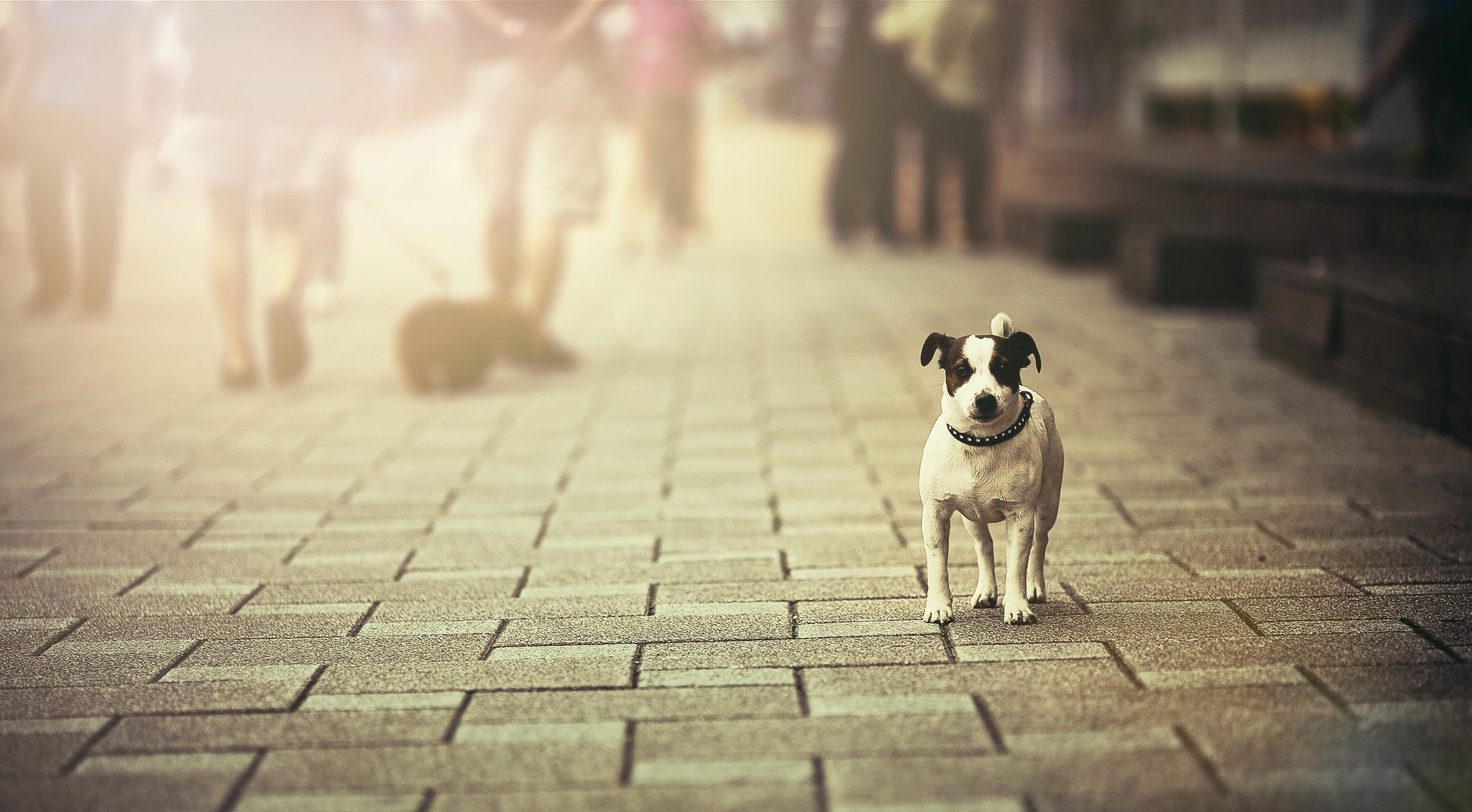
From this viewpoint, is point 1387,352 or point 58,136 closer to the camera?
point 1387,352

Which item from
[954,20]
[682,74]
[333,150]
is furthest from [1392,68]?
[333,150]

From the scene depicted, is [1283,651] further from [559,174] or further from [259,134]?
[259,134]

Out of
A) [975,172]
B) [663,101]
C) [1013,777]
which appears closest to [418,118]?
[663,101]

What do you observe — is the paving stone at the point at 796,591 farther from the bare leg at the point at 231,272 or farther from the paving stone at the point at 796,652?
the bare leg at the point at 231,272

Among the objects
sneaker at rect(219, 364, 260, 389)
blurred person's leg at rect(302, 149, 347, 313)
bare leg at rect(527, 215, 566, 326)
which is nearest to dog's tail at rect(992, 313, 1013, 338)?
bare leg at rect(527, 215, 566, 326)

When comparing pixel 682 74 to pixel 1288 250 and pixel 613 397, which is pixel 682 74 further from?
pixel 613 397

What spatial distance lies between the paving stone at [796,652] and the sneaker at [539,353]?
10.7 feet

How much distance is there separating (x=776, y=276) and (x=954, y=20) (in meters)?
2.39

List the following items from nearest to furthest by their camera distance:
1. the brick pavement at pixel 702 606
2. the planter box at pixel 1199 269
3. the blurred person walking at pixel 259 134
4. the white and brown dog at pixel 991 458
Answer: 1. the brick pavement at pixel 702 606
2. the white and brown dog at pixel 991 458
3. the blurred person walking at pixel 259 134
4. the planter box at pixel 1199 269

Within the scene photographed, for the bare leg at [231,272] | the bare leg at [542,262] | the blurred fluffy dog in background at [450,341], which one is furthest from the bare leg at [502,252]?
the bare leg at [231,272]

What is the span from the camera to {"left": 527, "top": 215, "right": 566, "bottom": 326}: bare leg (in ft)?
19.1

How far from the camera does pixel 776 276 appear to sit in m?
9.00

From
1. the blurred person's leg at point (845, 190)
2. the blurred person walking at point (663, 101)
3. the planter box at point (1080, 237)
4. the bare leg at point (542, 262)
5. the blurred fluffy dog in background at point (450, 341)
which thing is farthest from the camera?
the blurred person's leg at point (845, 190)

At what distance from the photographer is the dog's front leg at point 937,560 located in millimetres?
2574
